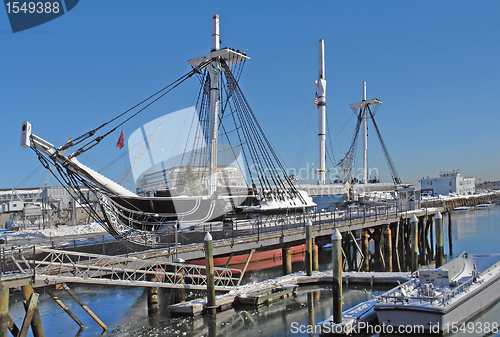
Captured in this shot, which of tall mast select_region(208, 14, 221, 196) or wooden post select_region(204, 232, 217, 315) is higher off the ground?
tall mast select_region(208, 14, 221, 196)

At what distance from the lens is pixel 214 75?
30.8 m

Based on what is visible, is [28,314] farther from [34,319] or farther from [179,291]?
[179,291]

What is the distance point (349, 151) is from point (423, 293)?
2191 inches

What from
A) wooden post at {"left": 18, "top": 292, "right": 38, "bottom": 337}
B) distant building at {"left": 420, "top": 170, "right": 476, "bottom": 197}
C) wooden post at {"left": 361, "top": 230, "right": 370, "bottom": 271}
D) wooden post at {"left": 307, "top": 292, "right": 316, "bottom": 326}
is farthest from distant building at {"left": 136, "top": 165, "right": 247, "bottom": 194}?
distant building at {"left": 420, "top": 170, "right": 476, "bottom": 197}

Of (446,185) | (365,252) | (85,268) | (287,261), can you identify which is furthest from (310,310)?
(446,185)

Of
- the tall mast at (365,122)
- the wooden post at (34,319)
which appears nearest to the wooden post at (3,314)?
the wooden post at (34,319)

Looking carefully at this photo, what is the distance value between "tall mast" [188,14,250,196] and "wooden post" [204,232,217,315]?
13267mm

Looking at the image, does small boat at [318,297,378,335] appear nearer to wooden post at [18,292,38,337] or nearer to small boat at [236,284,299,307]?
small boat at [236,284,299,307]

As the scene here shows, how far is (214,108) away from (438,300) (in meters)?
20.9

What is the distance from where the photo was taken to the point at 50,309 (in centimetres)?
1902

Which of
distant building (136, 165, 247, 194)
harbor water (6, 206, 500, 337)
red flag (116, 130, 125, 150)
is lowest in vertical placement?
harbor water (6, 206, 500, 337)

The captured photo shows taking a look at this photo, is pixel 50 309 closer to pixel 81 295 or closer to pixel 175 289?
pixel 81 295

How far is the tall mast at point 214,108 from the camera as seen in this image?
2909 centimetres

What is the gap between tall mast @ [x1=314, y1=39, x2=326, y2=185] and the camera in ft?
159
